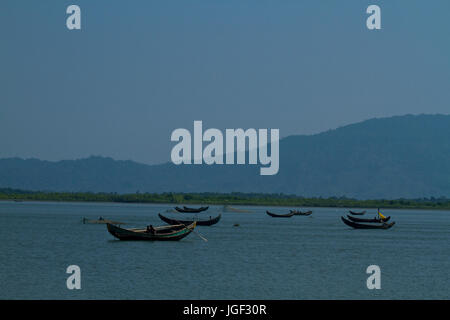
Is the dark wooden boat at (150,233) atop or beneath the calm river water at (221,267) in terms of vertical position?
atop

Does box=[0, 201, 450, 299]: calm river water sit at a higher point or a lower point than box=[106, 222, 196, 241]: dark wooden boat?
lower

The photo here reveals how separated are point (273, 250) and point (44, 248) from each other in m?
17.1

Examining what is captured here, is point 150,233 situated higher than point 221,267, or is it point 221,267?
point 150,233

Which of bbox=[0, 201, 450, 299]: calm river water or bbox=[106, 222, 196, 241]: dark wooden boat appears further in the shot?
bbox=[106, 222, 196, 241]: dark wooden boat

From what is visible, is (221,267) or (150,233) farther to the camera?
(150,233)

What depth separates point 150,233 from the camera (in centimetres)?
6066

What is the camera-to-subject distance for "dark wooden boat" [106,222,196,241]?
60.6m

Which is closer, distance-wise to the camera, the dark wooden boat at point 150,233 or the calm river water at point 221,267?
the calm river water at point 221,267

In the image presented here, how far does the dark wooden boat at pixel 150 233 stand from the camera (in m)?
60.6

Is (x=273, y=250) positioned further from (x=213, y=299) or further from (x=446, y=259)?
(x=213, y=299)
